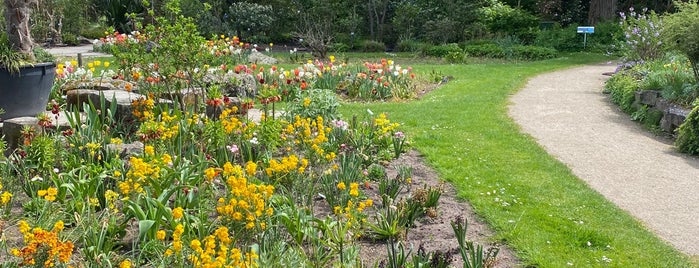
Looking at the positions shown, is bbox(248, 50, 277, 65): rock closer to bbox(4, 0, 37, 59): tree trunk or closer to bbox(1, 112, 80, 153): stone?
bbox(4, 0, 37, 59): tree trunk

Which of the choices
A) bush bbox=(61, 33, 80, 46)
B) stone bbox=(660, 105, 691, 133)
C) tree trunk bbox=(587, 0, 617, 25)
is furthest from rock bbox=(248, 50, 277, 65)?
tree trunk bbox=(587, 0, 617, 25)

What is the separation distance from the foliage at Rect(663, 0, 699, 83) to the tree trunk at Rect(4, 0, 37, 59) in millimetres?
8058

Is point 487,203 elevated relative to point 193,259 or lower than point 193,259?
lower

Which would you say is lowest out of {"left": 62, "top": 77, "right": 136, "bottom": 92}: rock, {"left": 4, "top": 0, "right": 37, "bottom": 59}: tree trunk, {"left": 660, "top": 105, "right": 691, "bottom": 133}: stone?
{"left": 660, "top": 105, "right": 691, "bottom": 133}: stone

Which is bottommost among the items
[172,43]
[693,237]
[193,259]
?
[693,237]

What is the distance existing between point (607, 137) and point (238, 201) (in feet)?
19.9

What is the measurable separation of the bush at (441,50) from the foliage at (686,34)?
9999 mm

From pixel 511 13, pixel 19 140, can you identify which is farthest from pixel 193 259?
pixel 511 13

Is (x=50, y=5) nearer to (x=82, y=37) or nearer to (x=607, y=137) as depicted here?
(x=82, y=37)

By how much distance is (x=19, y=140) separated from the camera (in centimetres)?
588

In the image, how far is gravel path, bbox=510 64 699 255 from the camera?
5.63 metres

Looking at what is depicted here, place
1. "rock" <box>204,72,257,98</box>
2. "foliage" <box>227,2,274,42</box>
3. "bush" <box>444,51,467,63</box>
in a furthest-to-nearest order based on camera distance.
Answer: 1. "foliage" <box>227,2,274,42</box>
2. "bush" <box>444,51,467,63</box>
3. "rock" <box>204,72,257,98</box>

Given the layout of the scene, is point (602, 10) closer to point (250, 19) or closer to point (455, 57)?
point (455, 57)

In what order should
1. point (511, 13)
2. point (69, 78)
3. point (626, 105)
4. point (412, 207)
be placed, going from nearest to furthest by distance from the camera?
point (412, 207), point (69, 78), point (626, 105), point (511, 13)
